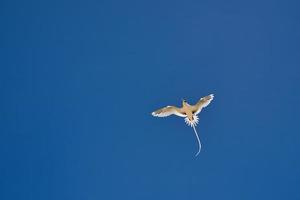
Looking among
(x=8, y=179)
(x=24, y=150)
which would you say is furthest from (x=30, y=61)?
(x=8, y=179)

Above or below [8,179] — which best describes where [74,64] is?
above

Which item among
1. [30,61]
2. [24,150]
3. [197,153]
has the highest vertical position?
[30,61]

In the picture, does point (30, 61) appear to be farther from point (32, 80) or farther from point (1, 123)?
point (1, 123)

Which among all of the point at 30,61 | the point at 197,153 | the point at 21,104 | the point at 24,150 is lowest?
the point at 197,153

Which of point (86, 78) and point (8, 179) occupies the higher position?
point (86, 78)

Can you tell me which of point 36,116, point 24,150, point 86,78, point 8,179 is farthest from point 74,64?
point 8,179

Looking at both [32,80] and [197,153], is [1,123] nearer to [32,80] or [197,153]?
[32,80]

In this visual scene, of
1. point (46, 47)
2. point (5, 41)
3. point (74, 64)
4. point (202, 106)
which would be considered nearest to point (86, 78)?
point (74, 64)
